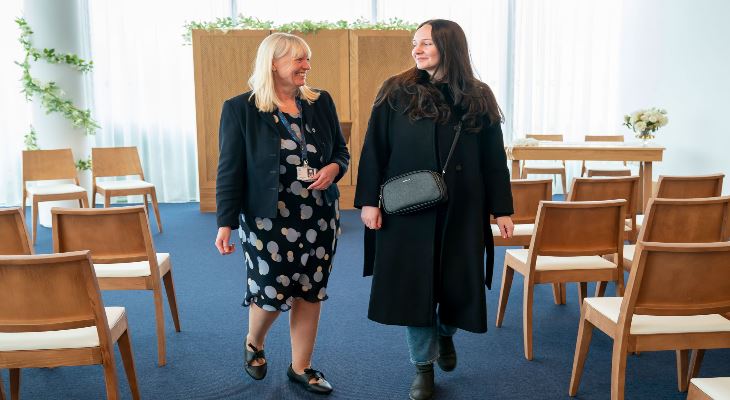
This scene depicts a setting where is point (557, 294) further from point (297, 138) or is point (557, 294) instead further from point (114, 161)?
point (114, 161)

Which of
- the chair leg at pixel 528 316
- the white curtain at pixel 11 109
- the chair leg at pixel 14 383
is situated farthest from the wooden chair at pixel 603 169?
the white curtain at pixel 11 109

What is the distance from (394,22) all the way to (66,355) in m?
→ 5.75

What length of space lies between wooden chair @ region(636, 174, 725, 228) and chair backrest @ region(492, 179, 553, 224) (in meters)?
0.65

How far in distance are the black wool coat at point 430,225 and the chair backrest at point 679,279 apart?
55cm

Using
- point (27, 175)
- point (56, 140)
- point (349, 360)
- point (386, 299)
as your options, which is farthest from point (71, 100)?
point (386, 299)

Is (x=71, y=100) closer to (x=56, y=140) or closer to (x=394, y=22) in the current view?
(x=56, y=140)

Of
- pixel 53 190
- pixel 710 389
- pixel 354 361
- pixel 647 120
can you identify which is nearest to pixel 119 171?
pixel 53 190

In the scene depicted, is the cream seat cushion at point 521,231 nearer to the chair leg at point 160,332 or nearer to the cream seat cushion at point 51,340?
the chair leg at point 160,332

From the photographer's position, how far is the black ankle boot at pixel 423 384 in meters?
2.51

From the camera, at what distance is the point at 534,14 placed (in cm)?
814

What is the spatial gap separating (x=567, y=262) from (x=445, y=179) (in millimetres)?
1128

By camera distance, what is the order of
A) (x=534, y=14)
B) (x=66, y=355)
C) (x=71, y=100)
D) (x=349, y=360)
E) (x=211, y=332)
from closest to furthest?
(x=66, y=355) < (x=349, y=360) < (x=211, y=332) < (x=71, y=100) < (x=534, y=14)

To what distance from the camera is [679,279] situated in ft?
6.60

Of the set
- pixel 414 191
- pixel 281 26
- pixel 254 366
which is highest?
pixel 281 26
